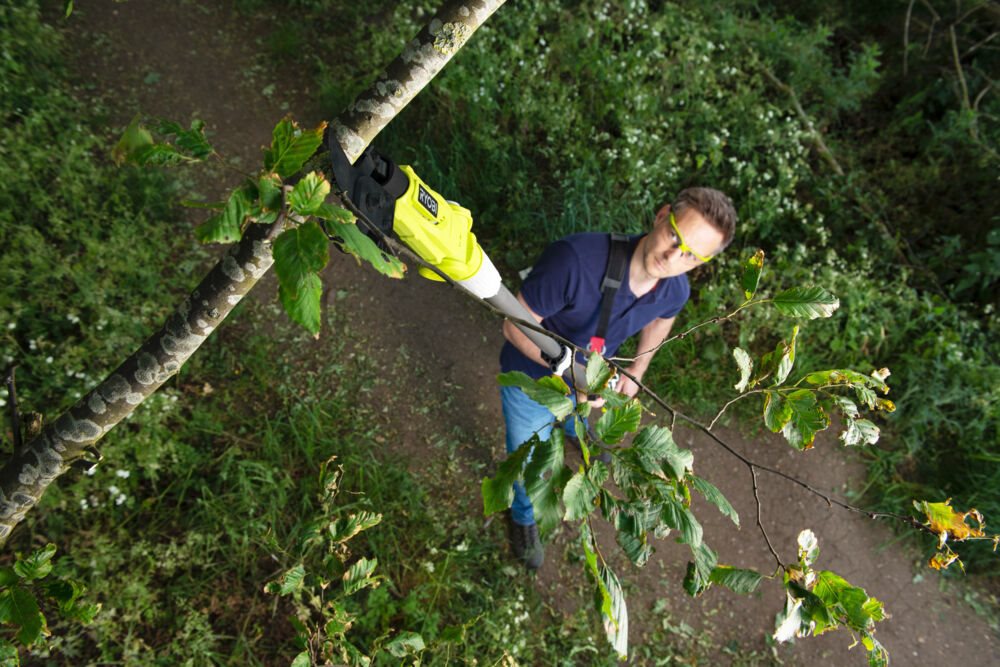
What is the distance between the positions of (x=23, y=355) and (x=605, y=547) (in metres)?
3.53

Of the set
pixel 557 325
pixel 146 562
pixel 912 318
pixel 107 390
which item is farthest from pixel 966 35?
pixel 146 562

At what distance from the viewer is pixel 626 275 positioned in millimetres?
2533

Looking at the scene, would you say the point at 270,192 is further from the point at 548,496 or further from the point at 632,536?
the point at 632,536

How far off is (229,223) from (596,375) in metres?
0.77

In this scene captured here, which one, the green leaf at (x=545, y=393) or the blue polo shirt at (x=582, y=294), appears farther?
the blue polo shirt at (x=582, y=294)

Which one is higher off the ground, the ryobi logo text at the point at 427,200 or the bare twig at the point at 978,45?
the bare twig at the point at 978,45

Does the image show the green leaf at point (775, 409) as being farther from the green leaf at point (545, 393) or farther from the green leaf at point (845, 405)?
the green leaf at point (545, 393)

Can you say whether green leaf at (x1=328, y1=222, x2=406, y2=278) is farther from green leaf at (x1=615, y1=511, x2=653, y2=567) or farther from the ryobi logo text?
green leaf at (x1=615, y1=511, x2=653, y2=567)

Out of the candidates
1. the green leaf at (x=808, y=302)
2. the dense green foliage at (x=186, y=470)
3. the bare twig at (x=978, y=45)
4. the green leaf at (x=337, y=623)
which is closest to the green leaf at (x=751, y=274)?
the green leaf at (x=808, y=302)

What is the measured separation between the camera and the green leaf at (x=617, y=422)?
Result: 3.78ft

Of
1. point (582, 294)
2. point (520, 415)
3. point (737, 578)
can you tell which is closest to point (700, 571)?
point (737, 578)

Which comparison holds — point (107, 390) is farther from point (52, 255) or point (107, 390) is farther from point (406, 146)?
point (406, 146)

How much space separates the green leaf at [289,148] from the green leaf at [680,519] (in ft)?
2.96

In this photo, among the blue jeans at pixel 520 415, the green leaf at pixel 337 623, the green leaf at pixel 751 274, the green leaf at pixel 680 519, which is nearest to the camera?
the green leaf at pixel 680 519
